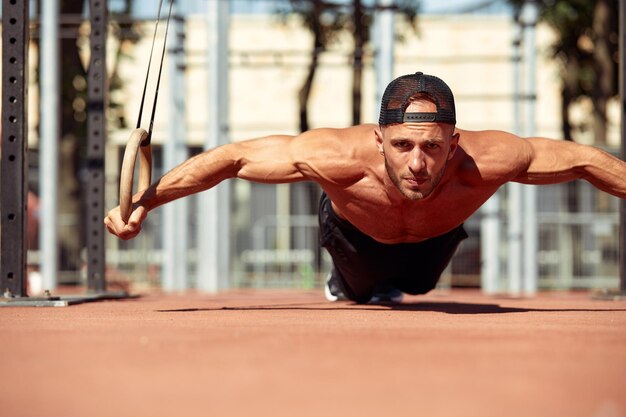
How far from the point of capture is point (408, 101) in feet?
15.6

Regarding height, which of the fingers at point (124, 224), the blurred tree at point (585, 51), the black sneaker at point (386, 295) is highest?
the blurred tree at point (585, 51)

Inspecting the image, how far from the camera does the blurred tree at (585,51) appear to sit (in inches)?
676

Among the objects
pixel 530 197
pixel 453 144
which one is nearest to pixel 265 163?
pixel 453 144

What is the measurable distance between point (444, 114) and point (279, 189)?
9.60 meters

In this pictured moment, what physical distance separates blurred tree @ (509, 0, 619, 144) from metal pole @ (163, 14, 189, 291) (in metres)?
7.21

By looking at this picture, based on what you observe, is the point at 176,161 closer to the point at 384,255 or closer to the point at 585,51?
the point at 384,255

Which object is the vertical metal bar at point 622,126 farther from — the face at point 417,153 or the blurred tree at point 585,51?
the blurred tree at point 585,51

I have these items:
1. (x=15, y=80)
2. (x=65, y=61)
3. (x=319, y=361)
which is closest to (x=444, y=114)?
(x=319, y=361)

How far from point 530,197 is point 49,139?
545cm

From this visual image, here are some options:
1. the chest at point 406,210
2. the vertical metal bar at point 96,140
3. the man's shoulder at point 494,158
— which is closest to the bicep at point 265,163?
the chest at point 406,210

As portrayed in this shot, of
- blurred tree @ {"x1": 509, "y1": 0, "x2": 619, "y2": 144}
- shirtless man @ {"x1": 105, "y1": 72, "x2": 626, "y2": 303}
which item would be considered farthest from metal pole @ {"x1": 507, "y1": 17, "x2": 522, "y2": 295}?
shirtless man @ {"x1": 105, "y1": 72, "x2": 626, "y2": 303}

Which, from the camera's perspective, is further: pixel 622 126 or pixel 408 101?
pixel 622 126

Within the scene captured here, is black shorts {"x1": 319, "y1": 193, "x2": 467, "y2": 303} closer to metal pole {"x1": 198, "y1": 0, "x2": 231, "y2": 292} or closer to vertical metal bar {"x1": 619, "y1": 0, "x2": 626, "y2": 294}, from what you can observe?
vertical metal bar {"x1": 619, "y1": 0, "x2": 626, "y2": 294}

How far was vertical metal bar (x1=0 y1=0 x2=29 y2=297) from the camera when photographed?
6.07 metres
